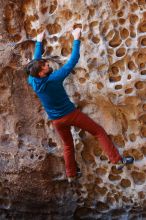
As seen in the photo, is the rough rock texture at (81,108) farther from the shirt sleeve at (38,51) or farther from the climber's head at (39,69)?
the climber's head at (39,69)

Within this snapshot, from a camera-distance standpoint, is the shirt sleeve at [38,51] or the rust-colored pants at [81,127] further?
the rust-colored pants at [81,127]

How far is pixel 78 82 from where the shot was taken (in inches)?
165

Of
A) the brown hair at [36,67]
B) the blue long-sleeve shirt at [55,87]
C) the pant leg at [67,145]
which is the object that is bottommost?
the pant leg at [67,145]

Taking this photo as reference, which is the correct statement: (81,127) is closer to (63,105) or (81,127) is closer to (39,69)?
(63,105)

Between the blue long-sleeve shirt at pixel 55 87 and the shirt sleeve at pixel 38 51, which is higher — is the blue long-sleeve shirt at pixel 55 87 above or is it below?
below

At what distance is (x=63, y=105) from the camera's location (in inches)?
152

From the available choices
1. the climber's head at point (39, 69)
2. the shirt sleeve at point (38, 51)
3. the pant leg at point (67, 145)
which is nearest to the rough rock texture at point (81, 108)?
the pant leg at point (67, 145)

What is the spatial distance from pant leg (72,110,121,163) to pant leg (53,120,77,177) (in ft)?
0.32

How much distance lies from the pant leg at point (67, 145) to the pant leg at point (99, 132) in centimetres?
10

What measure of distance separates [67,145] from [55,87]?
1.75 feet

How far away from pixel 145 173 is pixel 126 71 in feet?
2.64

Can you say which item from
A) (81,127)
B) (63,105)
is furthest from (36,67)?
(81,127)

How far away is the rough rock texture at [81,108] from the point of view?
4035 mm

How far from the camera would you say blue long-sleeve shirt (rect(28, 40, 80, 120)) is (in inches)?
145
